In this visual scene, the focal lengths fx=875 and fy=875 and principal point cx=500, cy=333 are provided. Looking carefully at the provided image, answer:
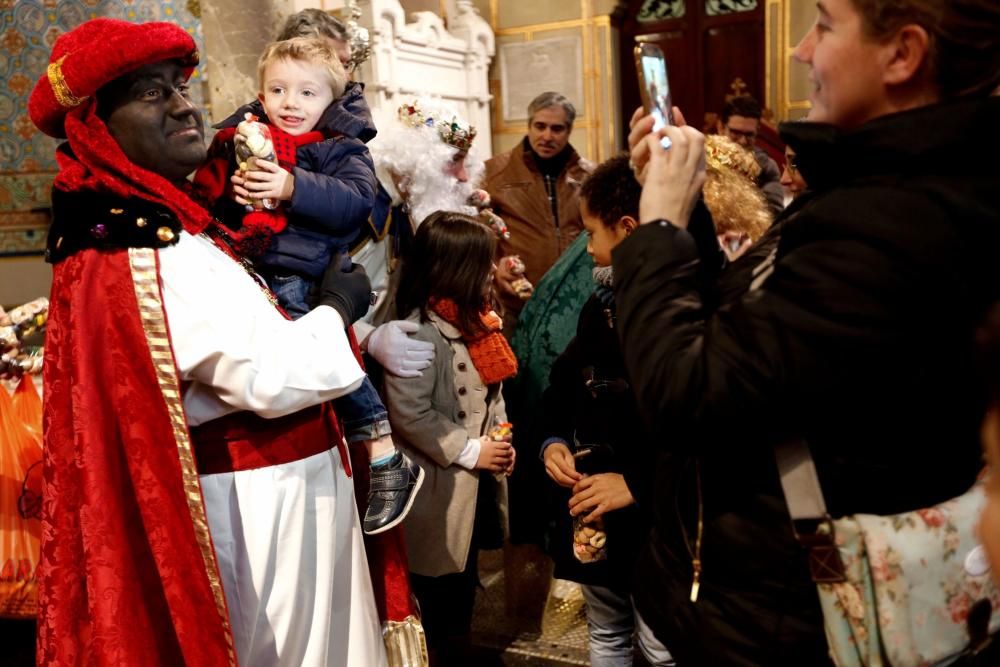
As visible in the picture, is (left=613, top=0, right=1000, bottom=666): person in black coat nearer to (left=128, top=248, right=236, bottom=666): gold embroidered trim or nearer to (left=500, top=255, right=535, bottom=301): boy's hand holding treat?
(left=128, top=248, right=236, bottom=666): gold embroidered trim

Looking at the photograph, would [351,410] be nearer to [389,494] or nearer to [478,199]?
[389,494]

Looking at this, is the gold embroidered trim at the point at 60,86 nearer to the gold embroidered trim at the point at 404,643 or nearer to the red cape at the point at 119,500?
the red cape at the point at 119,500

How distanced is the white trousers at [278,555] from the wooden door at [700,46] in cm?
646

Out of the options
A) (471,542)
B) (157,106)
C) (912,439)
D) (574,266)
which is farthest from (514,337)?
(912,439)

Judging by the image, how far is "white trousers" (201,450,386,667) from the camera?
6.14 feet

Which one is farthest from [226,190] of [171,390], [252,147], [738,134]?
[738,134]

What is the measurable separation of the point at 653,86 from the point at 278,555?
49.1 inches

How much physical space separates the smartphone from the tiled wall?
4.24 meters

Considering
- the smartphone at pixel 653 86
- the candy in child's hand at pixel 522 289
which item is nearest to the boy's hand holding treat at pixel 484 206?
the candy in child's hand at pixel 522 289

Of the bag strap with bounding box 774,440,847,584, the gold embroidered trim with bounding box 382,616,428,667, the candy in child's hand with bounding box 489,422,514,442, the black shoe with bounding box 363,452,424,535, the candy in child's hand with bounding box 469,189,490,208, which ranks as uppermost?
the candy in child's hand with bounding box 469,189,490,208

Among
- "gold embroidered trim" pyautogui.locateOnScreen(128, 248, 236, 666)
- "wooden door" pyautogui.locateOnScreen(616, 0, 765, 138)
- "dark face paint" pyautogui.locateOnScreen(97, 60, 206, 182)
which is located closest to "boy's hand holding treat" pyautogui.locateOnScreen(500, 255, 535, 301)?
"dark face paint" pyautogui.locateOnScreen(97, 60, 206, 182)

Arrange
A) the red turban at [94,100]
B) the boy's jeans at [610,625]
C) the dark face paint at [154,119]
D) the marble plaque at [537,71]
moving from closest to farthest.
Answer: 1. the red turban at [94,100]
2. the dark face paint at [154,119]
3. the boy's jeans at [610,625]
4. the marble plaque at [537,71]

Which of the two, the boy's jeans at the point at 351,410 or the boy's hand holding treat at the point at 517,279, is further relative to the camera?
the boy's hand holding treat at the point at 517,279

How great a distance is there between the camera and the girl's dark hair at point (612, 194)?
7.19 feet
